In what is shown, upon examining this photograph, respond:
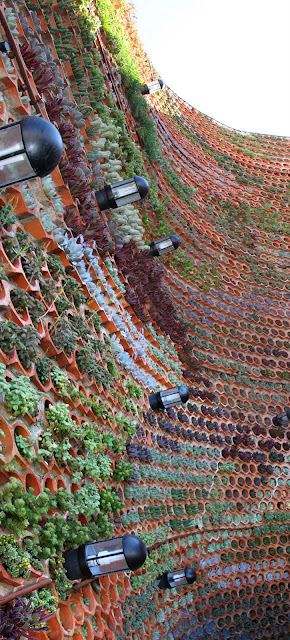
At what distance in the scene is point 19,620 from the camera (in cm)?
193

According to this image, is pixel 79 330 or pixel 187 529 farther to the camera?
pixel 187 529

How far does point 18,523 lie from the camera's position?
2.17 m

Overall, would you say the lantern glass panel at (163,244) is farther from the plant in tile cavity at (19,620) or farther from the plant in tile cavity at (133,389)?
the plant in tile cavity at (19,620)

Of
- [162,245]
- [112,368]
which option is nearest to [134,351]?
[112,368]

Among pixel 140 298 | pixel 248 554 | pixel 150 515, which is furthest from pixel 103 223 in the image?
pixel 248 554

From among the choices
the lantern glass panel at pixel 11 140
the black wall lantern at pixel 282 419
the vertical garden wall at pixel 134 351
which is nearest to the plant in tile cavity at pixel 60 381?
the vertical garden wall at pixel 134 351

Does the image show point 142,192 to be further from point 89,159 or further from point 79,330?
point 79,330

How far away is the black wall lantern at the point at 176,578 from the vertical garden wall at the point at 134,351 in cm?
15

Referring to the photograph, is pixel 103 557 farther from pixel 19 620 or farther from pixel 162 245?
pixel 162 245

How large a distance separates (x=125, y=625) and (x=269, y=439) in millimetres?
4161

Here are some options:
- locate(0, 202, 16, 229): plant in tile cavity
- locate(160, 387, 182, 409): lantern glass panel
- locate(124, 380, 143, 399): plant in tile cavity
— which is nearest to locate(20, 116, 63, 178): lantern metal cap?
locate(0, 202, 16, 229): plant in tile cavity

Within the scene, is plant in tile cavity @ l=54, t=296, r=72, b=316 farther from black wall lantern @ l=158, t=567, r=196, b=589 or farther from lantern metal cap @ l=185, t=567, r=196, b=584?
lantern metal cap @ l=185, t=567, r=196, b=584

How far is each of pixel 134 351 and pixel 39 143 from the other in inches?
112

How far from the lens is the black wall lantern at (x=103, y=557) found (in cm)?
261
